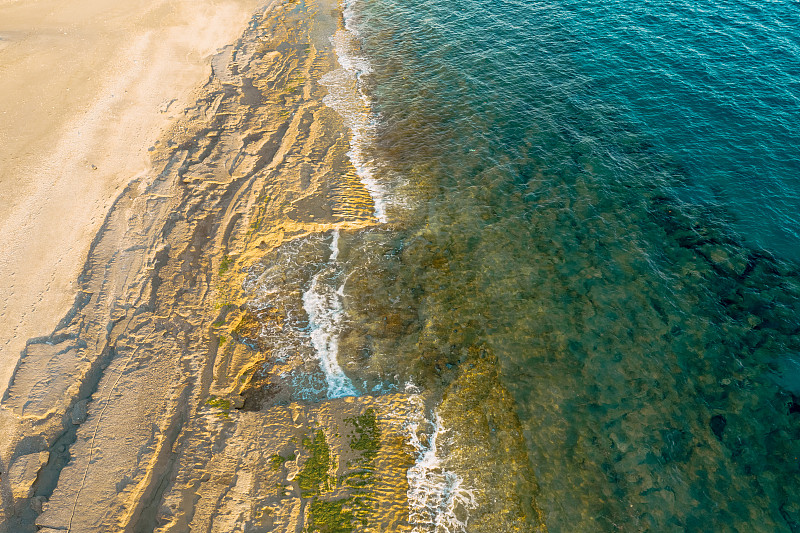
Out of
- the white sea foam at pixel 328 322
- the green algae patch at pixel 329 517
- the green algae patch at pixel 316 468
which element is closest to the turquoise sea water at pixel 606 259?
the white sea foam at pixel 328 322

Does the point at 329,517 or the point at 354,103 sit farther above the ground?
the point at 354,103

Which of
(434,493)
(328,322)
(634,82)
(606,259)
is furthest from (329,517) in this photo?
(634,82)

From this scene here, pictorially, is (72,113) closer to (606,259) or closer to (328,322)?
(328,322)

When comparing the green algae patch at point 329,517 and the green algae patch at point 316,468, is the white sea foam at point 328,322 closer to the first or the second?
the green algae patch at point 316,468

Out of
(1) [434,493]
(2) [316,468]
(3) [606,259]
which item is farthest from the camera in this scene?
(3) [606,259]

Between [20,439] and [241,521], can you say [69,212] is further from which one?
[241,521]

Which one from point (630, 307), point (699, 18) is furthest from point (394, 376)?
point (699, 18)
